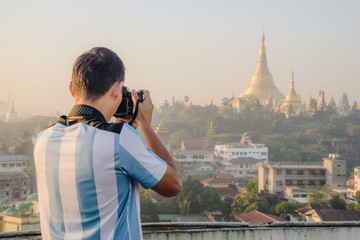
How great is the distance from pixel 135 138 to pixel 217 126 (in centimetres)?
2105

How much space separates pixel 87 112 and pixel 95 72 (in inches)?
1.7

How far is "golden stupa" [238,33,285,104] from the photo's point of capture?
27.4m

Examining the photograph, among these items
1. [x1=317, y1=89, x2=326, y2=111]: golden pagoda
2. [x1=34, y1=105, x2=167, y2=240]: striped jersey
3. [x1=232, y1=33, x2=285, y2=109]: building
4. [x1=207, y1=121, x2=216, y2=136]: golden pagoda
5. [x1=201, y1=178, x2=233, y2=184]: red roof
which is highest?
[x1=232, y1=33, x2=285, y2=109]: building

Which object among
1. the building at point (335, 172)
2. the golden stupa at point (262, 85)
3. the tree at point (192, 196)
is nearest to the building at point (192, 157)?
the building at point (335, 172)

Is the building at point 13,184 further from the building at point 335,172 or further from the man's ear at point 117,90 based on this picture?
the man's ear at point 117,90

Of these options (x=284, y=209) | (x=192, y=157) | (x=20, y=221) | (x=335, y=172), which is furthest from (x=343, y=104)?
(x=20, y=221)

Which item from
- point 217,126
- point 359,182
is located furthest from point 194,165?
point 359,182

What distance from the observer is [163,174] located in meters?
0.46

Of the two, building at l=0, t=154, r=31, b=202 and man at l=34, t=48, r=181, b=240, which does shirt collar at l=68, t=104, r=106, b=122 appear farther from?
building at l=0, t=154, r=31, b=202

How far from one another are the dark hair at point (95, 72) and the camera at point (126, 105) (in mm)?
50

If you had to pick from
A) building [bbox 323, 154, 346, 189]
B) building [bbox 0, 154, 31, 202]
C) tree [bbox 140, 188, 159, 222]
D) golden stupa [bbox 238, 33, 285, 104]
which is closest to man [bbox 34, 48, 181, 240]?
tree [bbox 140, 188, 159, 222]

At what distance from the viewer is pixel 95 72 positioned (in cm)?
46

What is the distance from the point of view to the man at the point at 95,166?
1.43 feet

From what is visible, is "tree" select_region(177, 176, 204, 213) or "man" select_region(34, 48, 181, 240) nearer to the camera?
"man" select_region(34, 48, 181, 240)
